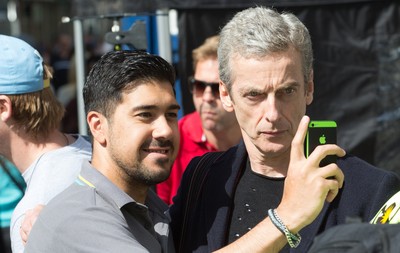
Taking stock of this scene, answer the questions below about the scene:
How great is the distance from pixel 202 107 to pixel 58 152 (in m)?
1.73

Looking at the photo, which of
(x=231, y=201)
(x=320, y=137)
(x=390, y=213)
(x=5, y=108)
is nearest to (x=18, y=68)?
(x=5, y=108)

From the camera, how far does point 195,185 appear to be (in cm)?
277

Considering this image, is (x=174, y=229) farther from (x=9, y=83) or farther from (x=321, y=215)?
(x=9, y=83)

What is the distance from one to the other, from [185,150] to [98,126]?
2.26 meters

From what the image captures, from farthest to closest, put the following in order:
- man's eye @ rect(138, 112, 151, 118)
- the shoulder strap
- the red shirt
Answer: the red shirt
the shoulder strap
man's eye @ rect(138, 112, 151, 118)

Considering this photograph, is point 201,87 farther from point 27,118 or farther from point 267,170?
point 267,170

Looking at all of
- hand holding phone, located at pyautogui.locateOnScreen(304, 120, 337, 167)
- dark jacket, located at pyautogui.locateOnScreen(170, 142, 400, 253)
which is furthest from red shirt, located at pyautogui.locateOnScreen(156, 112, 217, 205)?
hand holding phone, located at pyautogui.locateOnScreen(304, 120, 337, 167)

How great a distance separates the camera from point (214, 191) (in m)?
2.69

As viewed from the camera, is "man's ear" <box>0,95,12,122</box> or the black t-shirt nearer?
the black t-shirt

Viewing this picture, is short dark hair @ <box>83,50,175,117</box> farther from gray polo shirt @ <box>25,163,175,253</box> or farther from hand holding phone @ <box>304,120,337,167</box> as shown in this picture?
hand holding phone @ <box>304,120,337,167</box>

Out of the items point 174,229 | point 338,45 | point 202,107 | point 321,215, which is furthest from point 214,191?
point 338,45

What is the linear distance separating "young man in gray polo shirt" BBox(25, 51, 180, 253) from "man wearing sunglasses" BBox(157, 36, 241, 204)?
2.11 meters

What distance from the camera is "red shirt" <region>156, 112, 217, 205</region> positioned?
4602 mm

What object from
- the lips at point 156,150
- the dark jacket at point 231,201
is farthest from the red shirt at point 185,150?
the lips at point 156,150
